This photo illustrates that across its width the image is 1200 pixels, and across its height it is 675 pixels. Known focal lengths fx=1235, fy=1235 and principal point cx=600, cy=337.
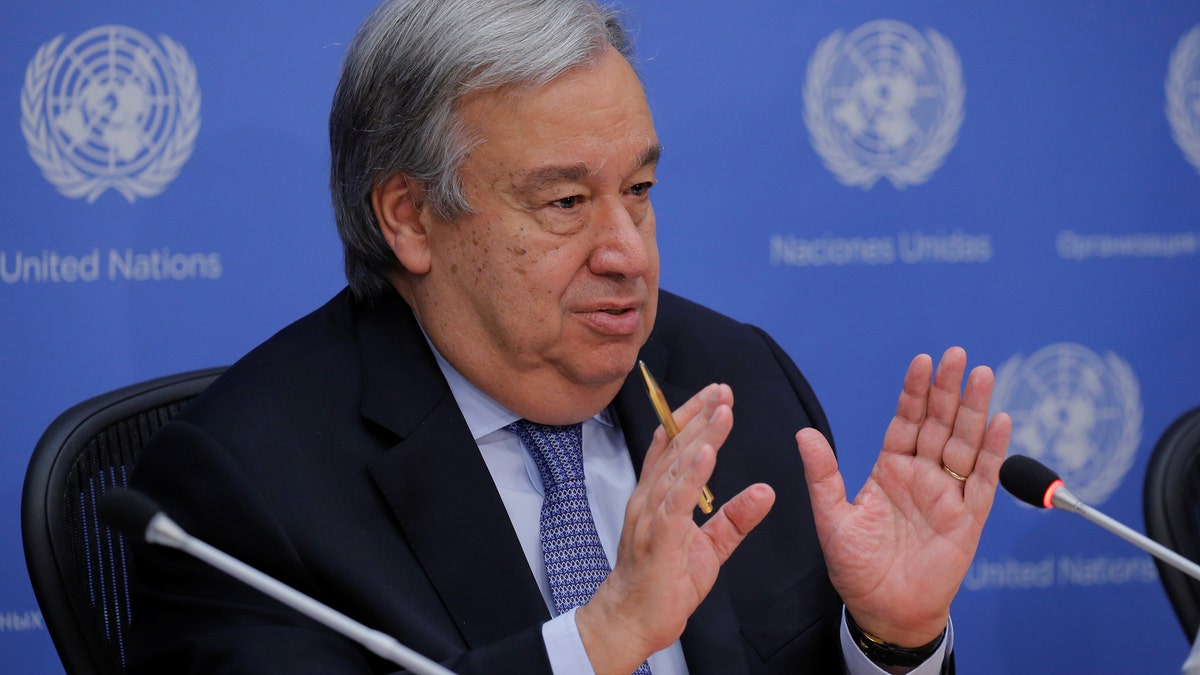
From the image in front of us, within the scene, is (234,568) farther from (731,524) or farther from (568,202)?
(568,202)

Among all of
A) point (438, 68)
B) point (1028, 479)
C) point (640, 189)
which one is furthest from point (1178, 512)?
point (438, 68)

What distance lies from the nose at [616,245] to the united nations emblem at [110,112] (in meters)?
1.12

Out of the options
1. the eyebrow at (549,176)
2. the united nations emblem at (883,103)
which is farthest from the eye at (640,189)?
the united nations emblem at (883,103)

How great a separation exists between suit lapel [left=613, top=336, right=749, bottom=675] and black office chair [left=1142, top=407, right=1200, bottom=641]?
711mm

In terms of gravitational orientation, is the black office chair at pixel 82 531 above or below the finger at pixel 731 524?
above

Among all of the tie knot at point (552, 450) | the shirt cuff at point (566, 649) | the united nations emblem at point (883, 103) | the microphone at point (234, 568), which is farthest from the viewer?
the united nations emblem at point (883, 103)

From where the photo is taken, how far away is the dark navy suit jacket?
5.35ft

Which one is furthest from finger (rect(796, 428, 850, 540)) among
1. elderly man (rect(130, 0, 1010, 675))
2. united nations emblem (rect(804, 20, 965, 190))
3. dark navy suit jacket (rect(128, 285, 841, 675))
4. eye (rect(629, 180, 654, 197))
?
united nations emblem (rect(804, 20, 965, 190))

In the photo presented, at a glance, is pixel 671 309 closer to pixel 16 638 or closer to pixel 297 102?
pixel 297 102

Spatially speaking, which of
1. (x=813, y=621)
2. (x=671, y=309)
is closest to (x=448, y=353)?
(x=671, y=309)

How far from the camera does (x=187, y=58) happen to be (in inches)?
99.5

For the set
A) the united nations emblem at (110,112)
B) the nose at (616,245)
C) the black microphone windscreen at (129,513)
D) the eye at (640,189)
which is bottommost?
the black microphone windscreen at (129,513)

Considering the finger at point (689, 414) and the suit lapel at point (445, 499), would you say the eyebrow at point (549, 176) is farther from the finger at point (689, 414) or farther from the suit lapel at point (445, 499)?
the finger at point (689, 414)

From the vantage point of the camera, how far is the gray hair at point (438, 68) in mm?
1786
